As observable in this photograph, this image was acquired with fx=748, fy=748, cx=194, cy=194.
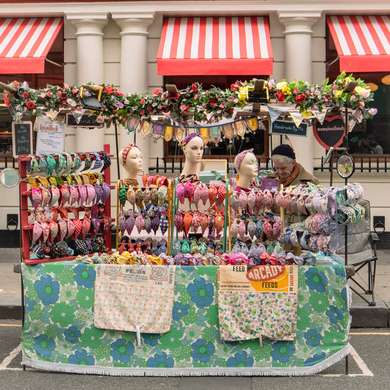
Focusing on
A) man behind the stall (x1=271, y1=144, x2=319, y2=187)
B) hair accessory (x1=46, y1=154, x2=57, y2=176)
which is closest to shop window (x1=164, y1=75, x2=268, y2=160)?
man behind the stall (x1=271, y1=144, x2=319, y2=187)

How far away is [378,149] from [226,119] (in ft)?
20.5

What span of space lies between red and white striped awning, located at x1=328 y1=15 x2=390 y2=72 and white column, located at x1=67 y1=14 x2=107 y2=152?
3896 mm

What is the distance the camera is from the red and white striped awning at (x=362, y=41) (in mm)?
11352

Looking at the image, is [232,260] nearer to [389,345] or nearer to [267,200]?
[267,200]

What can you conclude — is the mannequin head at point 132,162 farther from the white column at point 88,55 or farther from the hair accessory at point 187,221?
the white column at point 88,55

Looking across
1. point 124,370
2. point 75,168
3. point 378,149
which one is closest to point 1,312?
point 75,168

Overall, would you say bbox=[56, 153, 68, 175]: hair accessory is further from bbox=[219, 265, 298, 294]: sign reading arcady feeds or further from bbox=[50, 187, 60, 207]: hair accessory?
bbox=[219, 265, 298, 294]: sign reading arcady feeds

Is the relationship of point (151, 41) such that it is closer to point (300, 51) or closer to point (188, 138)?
point (300, 51)

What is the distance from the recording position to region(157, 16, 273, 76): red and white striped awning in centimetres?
1150

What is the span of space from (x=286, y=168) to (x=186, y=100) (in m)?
1.48

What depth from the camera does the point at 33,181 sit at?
681 centimetres

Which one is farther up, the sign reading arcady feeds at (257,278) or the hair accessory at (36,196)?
the hair accessory at (36,196)

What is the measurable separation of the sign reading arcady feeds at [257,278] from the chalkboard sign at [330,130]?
6.44 feet

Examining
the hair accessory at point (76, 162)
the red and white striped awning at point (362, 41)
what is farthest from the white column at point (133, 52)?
the hair accessory at point (76, 162)
